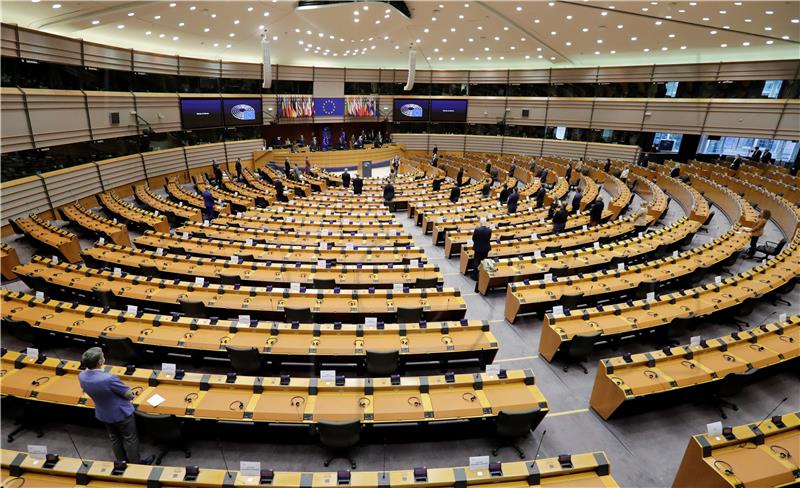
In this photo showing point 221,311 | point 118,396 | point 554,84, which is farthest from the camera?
point 554,84

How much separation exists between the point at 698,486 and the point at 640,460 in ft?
3.10

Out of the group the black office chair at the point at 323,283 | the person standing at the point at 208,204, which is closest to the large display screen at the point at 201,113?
the person standing at the point at 208,204

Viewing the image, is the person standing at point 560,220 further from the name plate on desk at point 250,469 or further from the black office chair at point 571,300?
the name plate on desk at point 250,469

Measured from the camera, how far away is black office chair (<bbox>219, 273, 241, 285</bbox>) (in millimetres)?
9531

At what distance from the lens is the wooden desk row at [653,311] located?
7793mm

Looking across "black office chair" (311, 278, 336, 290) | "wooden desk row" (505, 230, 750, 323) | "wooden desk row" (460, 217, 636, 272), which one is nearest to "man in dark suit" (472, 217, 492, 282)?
"wooden desk row" (460, 217, 636, 272)

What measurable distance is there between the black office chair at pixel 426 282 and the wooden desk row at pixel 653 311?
9.23 feet

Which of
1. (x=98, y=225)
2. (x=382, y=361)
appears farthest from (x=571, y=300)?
(x=98, y=225)

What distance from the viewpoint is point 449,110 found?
113ft

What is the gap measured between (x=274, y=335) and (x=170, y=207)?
12.6 meters

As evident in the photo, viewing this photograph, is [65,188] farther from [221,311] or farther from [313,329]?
[313,329]

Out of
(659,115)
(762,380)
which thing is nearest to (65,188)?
(762,380)

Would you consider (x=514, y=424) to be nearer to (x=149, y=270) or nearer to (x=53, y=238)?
(x=149, y=270)

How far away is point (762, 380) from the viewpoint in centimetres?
752
